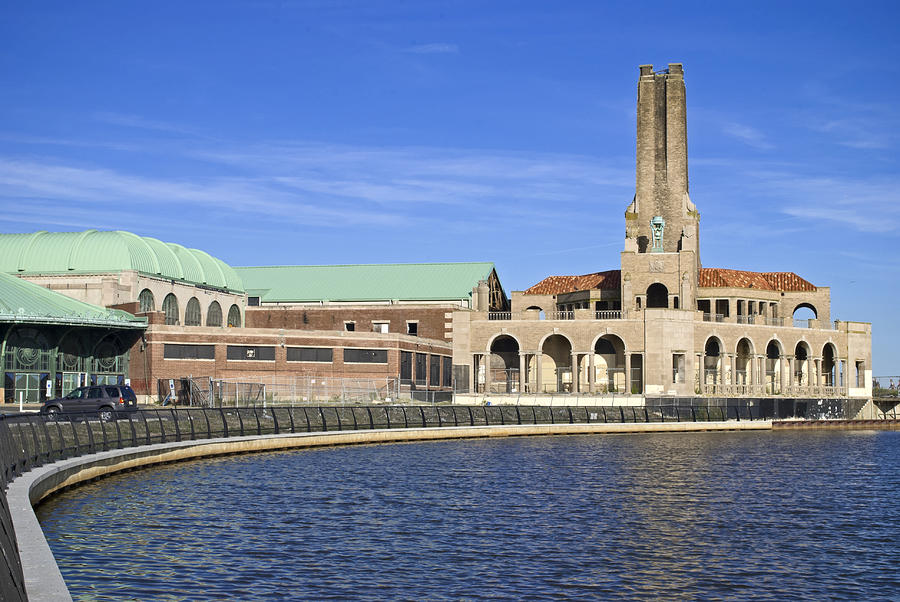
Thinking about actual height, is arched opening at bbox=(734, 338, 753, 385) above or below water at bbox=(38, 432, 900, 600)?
above

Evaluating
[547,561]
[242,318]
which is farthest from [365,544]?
[242,318]

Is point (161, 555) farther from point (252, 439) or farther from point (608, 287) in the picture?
point (608, 287)

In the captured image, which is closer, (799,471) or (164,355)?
(799,471)

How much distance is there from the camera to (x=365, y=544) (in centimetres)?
2273

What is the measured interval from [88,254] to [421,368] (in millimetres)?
30111

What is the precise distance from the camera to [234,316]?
104 m

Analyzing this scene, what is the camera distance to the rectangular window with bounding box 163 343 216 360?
80.6 meters

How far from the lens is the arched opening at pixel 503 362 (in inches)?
3735

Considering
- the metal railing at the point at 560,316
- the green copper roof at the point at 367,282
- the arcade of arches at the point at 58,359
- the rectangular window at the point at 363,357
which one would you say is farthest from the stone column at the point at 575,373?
the arcade of arches at the point at 58,359

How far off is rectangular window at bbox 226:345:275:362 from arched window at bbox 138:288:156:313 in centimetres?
997

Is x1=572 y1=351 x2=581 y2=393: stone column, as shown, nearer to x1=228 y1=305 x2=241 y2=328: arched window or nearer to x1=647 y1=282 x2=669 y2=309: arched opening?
x1=647 y1=282 x2=669 y2=309: arched opening

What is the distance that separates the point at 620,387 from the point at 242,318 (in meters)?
39.0

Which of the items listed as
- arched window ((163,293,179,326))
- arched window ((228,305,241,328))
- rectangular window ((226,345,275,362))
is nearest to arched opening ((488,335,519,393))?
rectangular window ((226,345,275,362))

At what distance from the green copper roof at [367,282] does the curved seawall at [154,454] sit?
39003 millimetres
